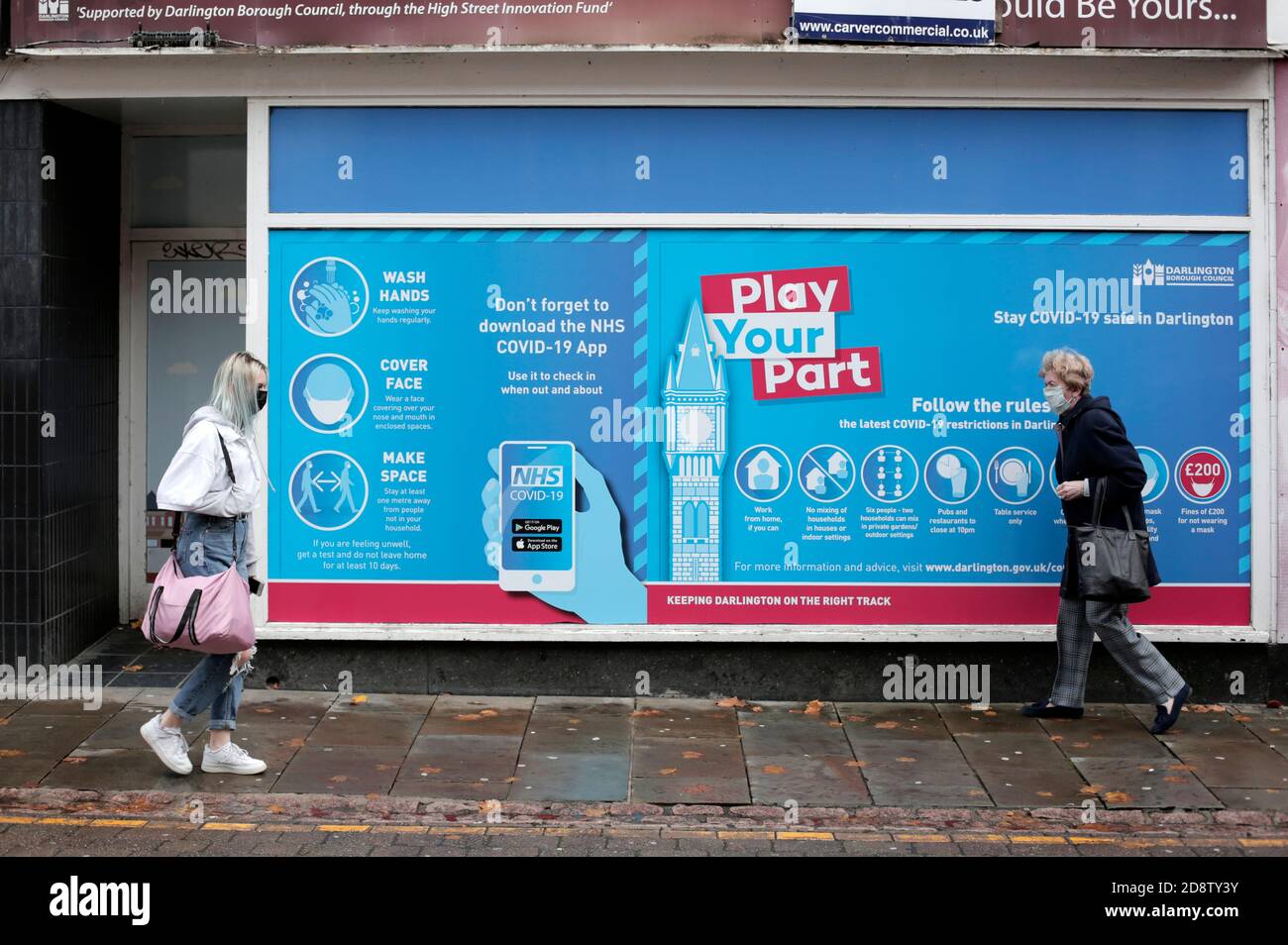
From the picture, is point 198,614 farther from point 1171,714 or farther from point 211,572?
point 1171,714

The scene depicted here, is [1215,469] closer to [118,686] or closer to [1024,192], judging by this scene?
[1024,192]

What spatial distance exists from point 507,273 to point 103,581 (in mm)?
3818

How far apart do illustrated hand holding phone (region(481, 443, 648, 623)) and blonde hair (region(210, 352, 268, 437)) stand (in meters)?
2.16

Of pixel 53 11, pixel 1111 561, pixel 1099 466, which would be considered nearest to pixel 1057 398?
pixel 1099 466

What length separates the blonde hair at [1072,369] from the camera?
8.99m

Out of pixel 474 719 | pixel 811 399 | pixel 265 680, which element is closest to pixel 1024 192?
pixel 811 399

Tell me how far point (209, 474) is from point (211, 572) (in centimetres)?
52

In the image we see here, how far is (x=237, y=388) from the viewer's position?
7.89 meters

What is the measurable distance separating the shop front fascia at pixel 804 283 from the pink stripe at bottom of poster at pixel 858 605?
0.06 feet

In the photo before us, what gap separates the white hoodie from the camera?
7660mm

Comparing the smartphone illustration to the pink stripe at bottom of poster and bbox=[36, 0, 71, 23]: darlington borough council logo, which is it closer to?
the pink stripe at bottom of poster

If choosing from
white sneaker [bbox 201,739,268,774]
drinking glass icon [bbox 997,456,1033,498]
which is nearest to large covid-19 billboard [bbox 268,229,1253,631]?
drinking glass icon [bbox 997,456,1033,498]

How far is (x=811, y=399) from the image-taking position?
32.1 feet
